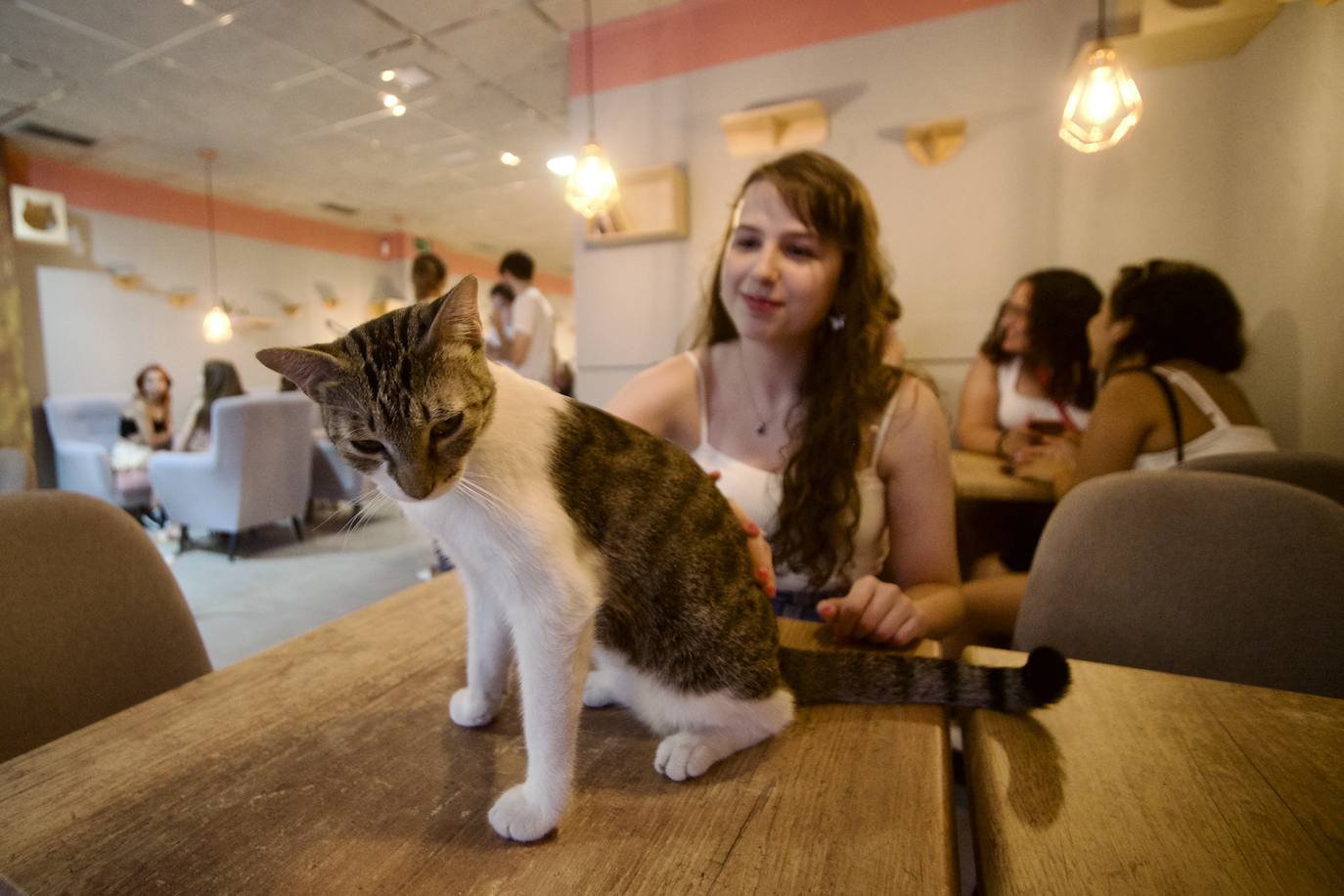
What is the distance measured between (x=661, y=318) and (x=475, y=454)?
121 inches

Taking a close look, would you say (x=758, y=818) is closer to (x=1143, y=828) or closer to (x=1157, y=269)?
(x=1143, y=828)

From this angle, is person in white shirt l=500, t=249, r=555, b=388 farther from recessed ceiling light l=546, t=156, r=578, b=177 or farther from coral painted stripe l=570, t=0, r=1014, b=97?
recessed ceiling light l=546, t=156, r=578, b=177

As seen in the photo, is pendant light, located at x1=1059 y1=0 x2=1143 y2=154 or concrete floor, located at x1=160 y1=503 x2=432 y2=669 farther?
concrete floor, located at x1=160 y1=503 x2=432 y2=669

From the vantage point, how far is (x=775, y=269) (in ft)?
3.58

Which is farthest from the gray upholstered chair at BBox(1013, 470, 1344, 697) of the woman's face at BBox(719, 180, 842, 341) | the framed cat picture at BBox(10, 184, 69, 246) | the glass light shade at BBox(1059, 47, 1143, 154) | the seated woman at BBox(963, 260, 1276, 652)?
the framed cat picture at BBox(10, 184, 69, 246)

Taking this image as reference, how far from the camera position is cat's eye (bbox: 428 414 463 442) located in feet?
1.98

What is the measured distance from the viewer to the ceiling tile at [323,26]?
2975mm

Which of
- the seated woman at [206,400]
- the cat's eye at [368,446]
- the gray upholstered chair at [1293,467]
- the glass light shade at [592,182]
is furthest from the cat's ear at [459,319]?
the seated woman at [206,400]

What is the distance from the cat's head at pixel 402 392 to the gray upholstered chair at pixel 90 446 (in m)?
5.14

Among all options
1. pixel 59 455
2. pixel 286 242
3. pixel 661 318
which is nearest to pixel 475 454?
pixel 661 318

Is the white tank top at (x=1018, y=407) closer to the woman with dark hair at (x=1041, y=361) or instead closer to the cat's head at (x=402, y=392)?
the woman with dark hair at (x=1041, y=361)

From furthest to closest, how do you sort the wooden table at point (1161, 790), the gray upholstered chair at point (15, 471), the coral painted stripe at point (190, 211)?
1. the coral painted stripe at point (190, 211)
2. the gray upholstered chair at point (15, 471)
3. the wooden table at point (1161, 790)

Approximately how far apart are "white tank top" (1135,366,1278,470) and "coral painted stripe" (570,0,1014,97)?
6.73 ft

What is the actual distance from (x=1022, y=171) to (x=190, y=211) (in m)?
7.59
